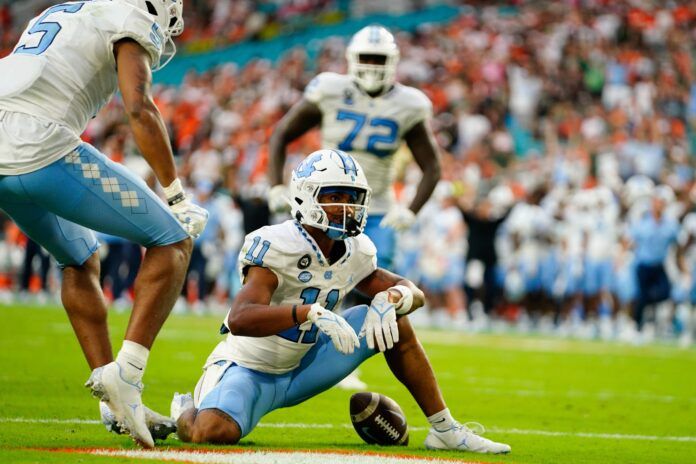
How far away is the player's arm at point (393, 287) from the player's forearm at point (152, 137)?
1018 mm

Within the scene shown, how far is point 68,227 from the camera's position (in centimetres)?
495

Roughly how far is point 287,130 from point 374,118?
604 mm

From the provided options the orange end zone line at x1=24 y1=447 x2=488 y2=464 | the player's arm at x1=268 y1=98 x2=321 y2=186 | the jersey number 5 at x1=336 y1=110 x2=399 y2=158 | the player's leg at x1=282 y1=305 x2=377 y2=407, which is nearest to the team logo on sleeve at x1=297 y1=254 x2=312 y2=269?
the player's leg at x1=282 y1=305 x2=377 y2=407

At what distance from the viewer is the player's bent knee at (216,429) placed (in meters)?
4.72

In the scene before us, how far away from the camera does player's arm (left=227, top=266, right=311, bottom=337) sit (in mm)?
4500

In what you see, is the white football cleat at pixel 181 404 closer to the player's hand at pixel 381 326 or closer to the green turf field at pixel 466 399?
the green turf field at pixel 466 399

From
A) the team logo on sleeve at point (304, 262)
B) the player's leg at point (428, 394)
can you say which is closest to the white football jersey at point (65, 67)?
the team logo on sleeve at point (304, 262)

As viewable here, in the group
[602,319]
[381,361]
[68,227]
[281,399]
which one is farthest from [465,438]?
[602,319]

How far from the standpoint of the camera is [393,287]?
15.8 ft

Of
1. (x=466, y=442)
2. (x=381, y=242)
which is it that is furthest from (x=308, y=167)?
(x=381, y=242)

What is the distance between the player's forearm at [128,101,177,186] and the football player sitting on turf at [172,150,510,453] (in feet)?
1.61

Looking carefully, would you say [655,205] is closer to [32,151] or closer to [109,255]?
[109,255]

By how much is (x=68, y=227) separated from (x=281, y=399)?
1144 mm

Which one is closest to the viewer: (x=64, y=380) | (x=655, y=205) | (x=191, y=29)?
(x=64, y=380)
